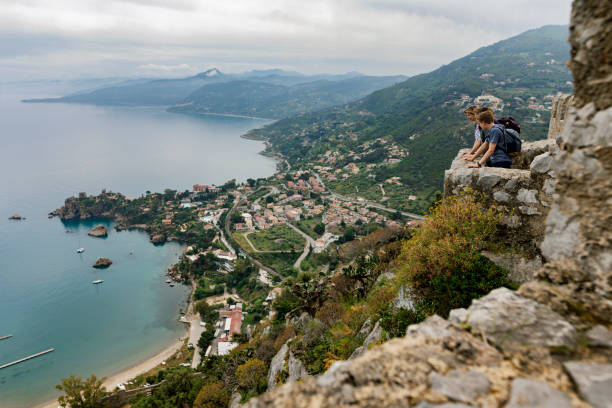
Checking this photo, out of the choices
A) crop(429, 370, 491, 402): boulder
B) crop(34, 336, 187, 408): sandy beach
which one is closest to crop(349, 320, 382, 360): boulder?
crop(429, 370, 491, 402): boulder

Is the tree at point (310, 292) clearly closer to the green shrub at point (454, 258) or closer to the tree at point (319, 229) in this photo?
the green shrub at point (454, 258)

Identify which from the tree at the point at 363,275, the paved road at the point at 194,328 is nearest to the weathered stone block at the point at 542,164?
the tree at the point at 363,275

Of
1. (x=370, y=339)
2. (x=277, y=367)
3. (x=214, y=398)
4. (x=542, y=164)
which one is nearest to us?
(x=542, y=164)

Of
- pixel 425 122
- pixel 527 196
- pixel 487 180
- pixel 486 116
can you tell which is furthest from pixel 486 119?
pixel 425 122

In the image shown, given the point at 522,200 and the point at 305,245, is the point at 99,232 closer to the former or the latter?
the point at 305,245

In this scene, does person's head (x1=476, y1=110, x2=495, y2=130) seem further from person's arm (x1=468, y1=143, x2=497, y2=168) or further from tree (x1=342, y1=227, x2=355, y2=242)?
tree (x1=342, y1=227, x2=355, y2=242)

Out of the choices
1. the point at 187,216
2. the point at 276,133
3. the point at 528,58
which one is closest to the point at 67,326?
the point at 187,216
